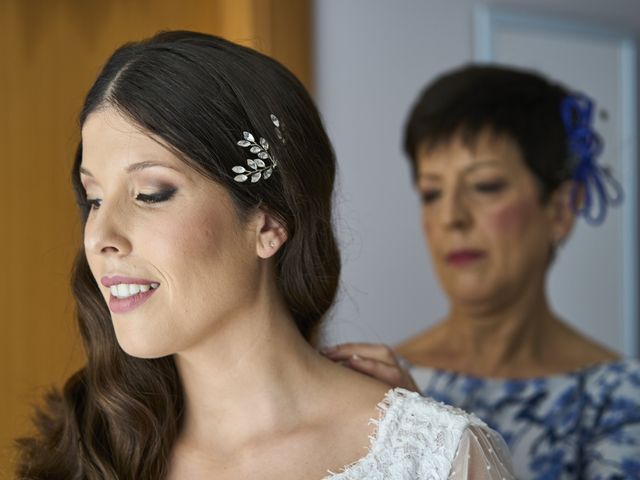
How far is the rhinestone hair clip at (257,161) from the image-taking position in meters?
1.46

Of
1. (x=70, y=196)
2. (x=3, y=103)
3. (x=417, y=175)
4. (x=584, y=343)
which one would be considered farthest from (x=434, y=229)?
(x=3, y=103)

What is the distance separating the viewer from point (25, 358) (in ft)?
8.18

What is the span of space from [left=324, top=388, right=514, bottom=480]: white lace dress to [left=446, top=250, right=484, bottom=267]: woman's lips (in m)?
1.04

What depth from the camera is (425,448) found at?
1.50 meters

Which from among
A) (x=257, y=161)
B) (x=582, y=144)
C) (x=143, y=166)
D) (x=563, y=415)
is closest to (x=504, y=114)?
(x=582, y=144)

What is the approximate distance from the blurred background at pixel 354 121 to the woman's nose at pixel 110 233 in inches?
18.5

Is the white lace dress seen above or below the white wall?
below

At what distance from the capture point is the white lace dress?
4.84 feet

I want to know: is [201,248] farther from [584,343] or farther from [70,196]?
Answer: [584,343]

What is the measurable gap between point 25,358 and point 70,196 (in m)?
0.40

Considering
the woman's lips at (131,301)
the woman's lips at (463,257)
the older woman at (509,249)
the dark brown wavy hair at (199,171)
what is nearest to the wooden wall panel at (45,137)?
the older woman at (509,249)

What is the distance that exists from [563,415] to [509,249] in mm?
421

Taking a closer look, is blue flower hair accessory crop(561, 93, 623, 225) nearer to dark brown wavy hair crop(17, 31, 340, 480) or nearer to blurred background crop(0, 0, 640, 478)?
blurred background crop(0, 0, 640, 478)

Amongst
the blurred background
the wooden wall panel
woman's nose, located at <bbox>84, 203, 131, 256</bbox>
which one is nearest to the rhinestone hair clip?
woman's nose, located at <bbox>84, 203, 131, 256</bbox>
